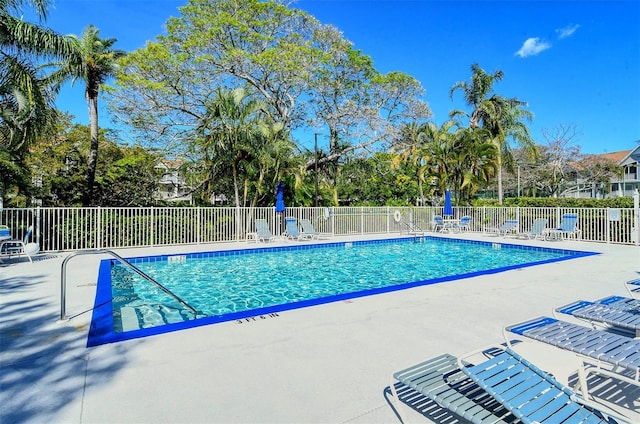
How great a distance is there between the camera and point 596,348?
107 inches

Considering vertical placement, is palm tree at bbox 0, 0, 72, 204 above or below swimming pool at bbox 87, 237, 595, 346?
above

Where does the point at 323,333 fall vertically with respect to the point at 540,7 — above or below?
below

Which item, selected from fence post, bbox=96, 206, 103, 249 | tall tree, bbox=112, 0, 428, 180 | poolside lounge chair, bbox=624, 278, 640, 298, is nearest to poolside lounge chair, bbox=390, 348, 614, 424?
poolside lounge chair, bbox=624, 278, 640, 298

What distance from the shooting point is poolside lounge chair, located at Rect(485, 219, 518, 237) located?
1619 centimetres

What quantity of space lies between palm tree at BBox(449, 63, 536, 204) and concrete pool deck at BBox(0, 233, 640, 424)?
58.5 ft

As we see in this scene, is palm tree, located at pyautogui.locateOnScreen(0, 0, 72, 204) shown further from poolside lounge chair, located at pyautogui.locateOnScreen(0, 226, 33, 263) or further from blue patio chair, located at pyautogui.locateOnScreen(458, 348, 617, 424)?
blue patio chair, located at pyautogui.locateOnScreen(458, 348, 617, 424)

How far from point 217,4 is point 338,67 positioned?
7.12 m

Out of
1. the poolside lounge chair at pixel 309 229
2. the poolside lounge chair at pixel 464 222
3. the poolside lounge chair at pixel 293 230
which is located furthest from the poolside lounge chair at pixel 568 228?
the poolside lounge chair at pixel 293 230

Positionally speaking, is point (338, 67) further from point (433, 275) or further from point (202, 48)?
point (433, 275)

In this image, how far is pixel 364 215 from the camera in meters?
17.7

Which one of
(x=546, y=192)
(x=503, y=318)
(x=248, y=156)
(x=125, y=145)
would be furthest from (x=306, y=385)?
(x=546, y=192)

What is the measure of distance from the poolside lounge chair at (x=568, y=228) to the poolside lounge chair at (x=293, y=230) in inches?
392

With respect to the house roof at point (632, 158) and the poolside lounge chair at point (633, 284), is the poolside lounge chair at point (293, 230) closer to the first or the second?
the poolside lounge chair at point (633, 284)

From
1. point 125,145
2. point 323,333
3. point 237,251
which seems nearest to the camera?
point 323,333
